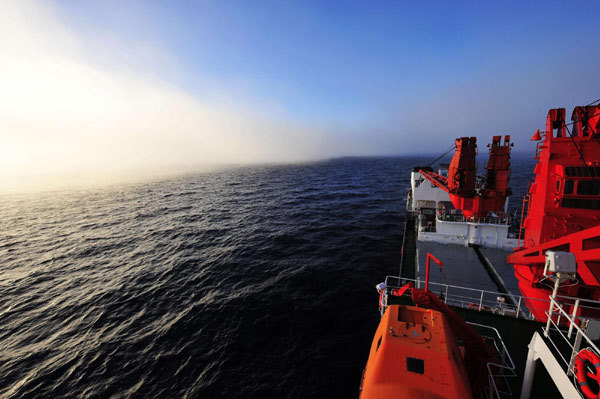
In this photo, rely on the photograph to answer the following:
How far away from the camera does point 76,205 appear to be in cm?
5922

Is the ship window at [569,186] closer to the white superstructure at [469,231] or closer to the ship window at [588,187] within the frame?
the ship window at [588,187]

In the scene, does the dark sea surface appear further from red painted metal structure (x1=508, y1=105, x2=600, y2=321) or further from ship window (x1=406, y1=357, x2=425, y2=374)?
red painted metal structure (x1=508, y1=105, x2=600, y2=321)

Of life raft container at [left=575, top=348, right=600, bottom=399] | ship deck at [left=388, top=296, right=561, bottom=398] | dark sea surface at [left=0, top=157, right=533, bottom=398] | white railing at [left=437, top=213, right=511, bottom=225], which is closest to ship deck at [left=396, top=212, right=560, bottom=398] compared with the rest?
ship deck at [left=388, top=296, right=561, bottom=398]

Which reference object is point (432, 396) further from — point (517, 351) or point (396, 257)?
point (396, 257)

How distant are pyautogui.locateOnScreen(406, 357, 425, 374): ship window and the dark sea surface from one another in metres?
9.58

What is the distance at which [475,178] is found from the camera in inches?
846

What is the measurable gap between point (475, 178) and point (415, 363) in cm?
2154

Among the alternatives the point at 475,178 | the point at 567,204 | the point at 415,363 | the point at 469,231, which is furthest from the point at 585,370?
the point at 469,231

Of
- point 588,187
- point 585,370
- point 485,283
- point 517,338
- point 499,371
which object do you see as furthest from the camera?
point 485,283

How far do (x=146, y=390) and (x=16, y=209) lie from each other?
78.8 metres

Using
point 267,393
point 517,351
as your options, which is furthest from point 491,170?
point 267,393

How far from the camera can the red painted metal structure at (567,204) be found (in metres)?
10.1

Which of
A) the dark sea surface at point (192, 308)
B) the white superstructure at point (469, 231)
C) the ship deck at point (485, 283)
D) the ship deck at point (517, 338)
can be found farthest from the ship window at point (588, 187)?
the white superstructure at point (469, 231)

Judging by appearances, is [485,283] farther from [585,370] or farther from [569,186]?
[585,370]
